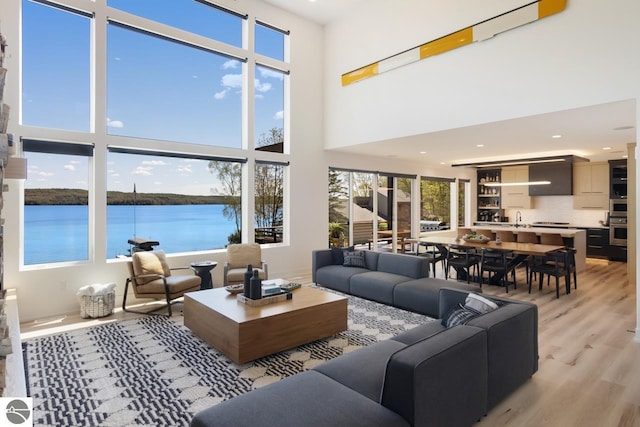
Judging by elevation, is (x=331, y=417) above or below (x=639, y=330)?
above

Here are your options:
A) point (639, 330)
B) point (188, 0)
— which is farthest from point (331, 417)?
point (188, 0)

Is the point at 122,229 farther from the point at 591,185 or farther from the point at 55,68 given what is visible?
the point at 591,185

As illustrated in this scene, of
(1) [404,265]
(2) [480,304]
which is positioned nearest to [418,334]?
(2) [480,304]

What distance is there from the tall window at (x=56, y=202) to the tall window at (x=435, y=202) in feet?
26.8

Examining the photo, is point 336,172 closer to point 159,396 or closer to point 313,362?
point 313,362

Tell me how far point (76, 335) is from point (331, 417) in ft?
12.2

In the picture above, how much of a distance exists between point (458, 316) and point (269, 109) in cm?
578

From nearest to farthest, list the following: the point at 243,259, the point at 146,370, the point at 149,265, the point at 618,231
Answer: the point at 146,370
the point at 149,265
the point at 243,259
the point at 618,231

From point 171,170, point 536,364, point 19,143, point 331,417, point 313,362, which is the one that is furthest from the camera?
point 171,170

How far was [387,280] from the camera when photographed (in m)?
5.26

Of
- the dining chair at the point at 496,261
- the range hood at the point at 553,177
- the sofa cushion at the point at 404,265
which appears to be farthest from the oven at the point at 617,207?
the sofa cushion at the point at 404,265

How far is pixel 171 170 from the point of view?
6.22 metres

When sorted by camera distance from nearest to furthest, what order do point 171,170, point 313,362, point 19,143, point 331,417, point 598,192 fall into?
1. point 331,417
2. point 313,362
3. point 19,143
4. point 171,170
5. point 598,192

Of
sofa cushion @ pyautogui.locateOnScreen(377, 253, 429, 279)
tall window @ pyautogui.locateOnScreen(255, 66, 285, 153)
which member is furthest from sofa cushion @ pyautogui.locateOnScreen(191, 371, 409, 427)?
tall window @ pyautogui.locateOnScreen(255, 66, 285, 153)
